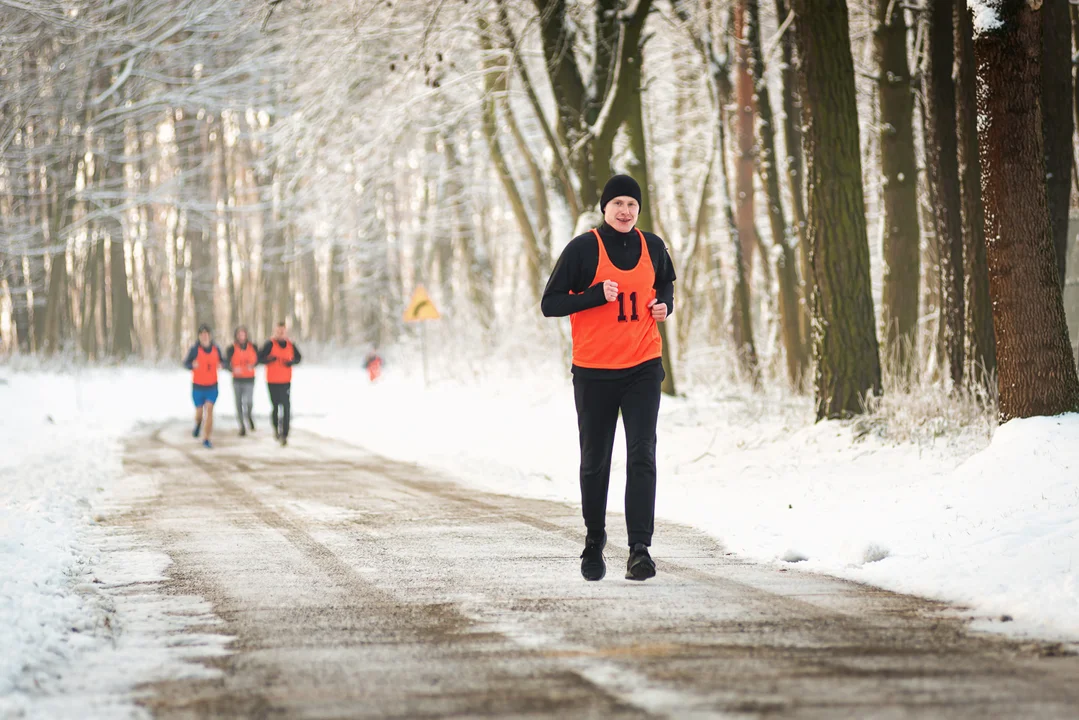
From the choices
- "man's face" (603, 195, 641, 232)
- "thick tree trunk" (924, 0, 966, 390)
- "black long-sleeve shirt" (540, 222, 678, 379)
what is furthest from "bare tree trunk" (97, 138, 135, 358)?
"man's face" (603, 195, 641, 232)

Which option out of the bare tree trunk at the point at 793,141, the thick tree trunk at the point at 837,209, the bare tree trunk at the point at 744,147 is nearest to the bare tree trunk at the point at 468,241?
the bare tree trunk at the point at 744,147

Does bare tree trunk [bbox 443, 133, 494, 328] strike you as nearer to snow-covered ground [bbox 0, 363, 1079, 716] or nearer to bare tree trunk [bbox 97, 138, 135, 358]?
bare tree trunk [bbox 97, 138, 135, 358]

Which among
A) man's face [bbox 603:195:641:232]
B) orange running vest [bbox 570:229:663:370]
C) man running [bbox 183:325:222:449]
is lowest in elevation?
man running [bbox 183:325:222:449]

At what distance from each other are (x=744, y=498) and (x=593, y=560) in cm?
395

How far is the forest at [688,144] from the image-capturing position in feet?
37.7

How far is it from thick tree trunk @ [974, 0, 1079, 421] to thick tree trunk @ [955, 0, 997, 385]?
3368 millimetres

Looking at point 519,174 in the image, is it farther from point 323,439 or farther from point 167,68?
point 323,439

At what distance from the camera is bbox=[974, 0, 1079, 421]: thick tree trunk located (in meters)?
8.71

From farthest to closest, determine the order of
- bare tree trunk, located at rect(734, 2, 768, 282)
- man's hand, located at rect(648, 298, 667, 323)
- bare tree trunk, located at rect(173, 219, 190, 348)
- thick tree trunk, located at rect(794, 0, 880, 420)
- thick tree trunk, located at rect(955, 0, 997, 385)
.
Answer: bare tree trunk, located at rect(173, 219, 190, 348) → bare tree trunk, located at rect(734, 2, 768, 282) → thick tree trunk, located at rect(794, 0, 880, 420) → thick tree trunk, located at rect(955, 0, 997, 385) → man's hand, located at rect(648, 298, 667, 323)

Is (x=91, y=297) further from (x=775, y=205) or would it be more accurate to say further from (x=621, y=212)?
(x=621, y=212)

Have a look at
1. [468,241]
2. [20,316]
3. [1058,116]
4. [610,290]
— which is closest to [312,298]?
[20,316]

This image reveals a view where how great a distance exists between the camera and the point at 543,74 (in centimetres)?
2491

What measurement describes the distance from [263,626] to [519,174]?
97.0 feet

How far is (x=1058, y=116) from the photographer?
12219mm
